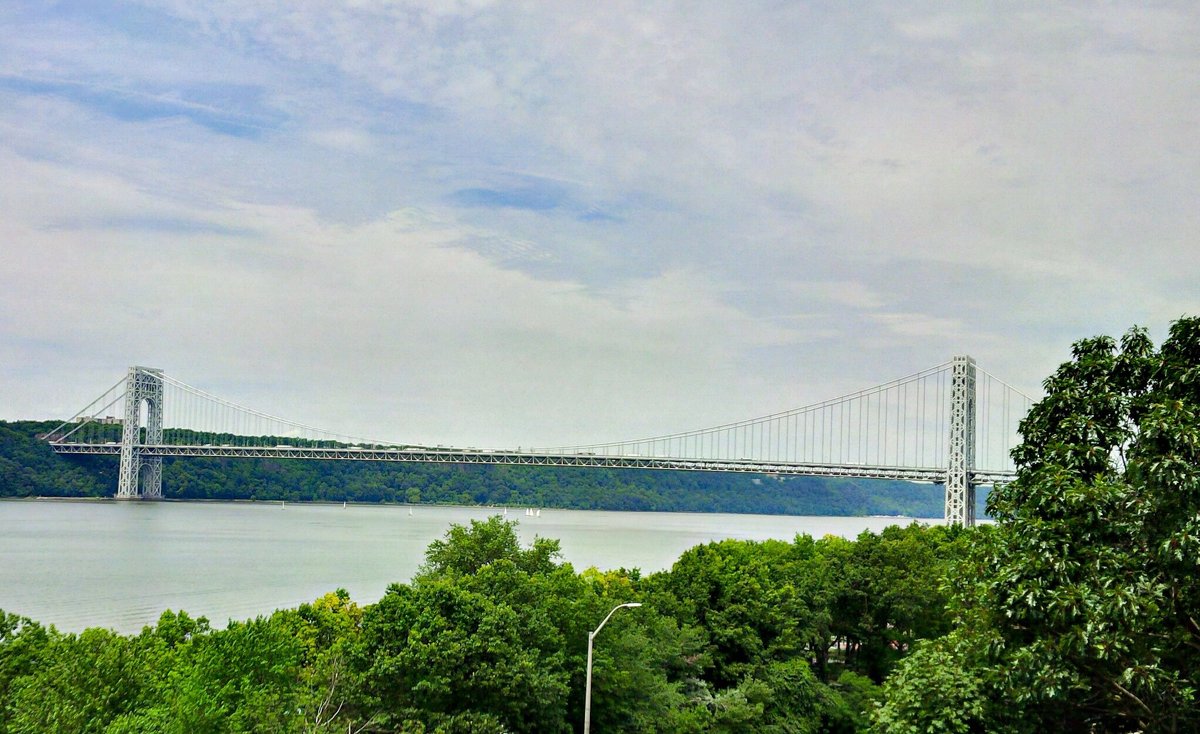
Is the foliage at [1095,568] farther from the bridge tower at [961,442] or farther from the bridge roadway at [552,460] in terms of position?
the bridge tower at [961,442]

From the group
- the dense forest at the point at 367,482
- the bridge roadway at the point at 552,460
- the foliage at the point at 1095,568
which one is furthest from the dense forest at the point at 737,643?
the dense forest at the point at 367,482

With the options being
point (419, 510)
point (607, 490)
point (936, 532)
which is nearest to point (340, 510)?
point (419, 510)

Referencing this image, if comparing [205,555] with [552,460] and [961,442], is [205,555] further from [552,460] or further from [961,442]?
[961,442]

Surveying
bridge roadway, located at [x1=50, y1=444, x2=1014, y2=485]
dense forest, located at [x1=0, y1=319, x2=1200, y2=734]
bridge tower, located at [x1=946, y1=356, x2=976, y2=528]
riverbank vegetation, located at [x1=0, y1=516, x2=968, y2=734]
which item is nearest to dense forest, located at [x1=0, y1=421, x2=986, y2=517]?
bridge roadway, located at [x1=50, y1=444, x2=1014, y2=485]

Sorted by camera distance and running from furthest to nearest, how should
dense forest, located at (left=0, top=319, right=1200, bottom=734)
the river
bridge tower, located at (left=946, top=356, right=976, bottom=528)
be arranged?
1. bridge tower, located at (left=946, top=356, right=976, bottom=528)
2. the river
3. dense forest, located at (left=0, top=319, right=1200, bottom=734)

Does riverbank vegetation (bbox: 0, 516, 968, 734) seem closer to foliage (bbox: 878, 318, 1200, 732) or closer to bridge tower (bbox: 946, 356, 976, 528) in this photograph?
foliage (bbox: 878, 318, 1200, 732)

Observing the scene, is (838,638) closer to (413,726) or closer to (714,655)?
(714,655)
